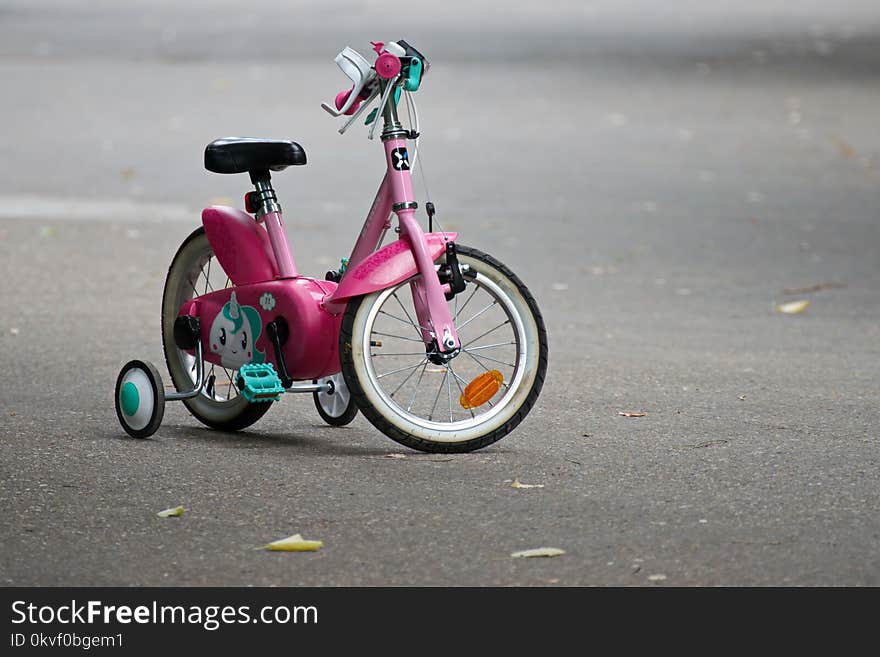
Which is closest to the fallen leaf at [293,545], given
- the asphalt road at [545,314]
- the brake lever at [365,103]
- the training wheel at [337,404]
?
the asphalt road at [545,314]

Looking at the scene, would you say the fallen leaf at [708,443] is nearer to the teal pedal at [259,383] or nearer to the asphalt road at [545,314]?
the asphalt road at [545,314]

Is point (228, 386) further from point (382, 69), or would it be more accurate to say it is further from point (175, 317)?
point (382, 69)

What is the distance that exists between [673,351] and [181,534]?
3363 millimetres

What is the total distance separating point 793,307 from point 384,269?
3.72 meters

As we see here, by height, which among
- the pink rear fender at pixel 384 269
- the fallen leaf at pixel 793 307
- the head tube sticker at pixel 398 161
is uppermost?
the head tube sticker at pixel 398 161

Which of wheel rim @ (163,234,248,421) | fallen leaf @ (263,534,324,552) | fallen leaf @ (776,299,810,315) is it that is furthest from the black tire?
fallen leaf @ (776,299,810,315)

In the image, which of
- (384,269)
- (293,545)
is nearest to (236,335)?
(384,269)

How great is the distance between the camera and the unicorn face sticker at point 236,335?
5.34m

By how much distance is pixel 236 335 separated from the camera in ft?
17.7

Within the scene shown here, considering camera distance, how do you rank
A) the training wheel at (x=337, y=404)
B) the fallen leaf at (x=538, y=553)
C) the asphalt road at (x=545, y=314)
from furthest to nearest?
the training wheel at (x=337, y=404) → the asphalt road at (x=545, y=314) → the fallen leaf at (x=538, y=553)

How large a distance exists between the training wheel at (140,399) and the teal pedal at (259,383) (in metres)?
0.28

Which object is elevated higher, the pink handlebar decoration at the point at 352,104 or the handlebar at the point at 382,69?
the handlebar at the point at 382,69

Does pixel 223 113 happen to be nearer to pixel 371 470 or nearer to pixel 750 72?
pixel 750 72
